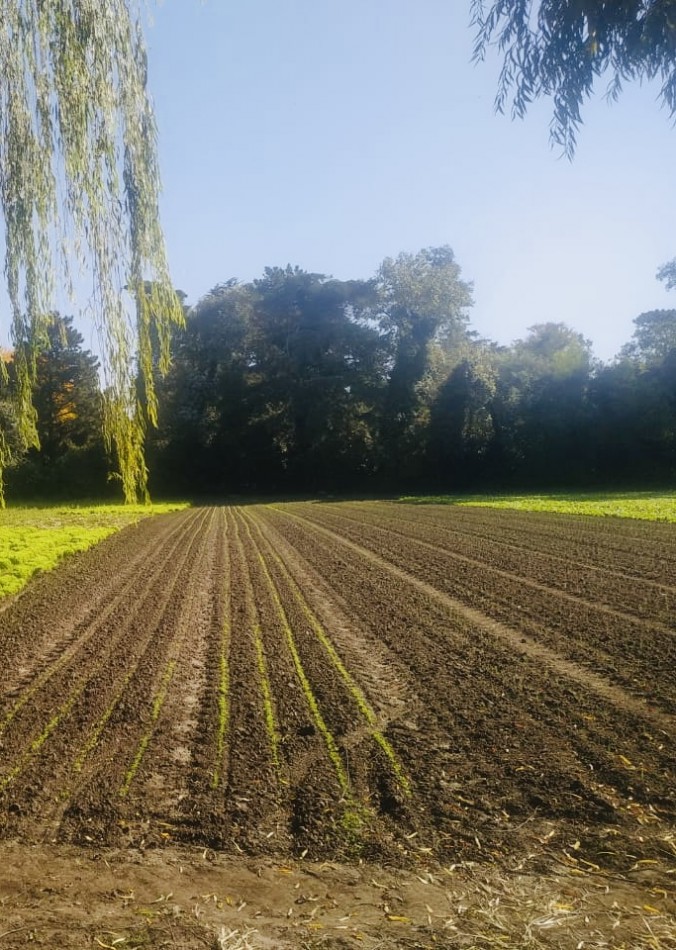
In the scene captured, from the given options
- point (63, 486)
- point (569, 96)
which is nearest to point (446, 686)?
point (569, 96)

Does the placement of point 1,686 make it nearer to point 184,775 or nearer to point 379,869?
point 184,775

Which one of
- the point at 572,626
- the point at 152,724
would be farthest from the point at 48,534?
the point at 572,626

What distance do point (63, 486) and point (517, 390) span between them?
2900 cm

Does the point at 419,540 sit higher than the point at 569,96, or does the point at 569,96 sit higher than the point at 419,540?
the point at 569,96

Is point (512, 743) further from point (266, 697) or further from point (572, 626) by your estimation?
point (572, 626)

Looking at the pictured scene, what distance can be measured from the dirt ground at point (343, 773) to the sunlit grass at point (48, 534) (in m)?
1.99

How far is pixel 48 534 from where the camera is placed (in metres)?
18.7

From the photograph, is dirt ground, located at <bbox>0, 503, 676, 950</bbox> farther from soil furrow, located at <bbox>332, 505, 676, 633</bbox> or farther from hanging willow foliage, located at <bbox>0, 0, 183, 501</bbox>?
hanging willow foliage, located at <bbox>0, 0, 183, 501</bbox>

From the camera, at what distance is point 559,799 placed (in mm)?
3748

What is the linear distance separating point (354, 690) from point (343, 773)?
1504 millimetres

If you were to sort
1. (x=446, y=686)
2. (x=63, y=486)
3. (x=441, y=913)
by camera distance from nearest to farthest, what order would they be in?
1. (x=441, y=913)
2. (x=446, y=686)
3. (x=63, y=486)

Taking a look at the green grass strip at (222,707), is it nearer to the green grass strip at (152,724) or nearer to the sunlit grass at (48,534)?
the green grass strip at (152,724)

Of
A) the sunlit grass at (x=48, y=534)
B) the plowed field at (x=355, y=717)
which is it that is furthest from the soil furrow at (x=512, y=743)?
the sunlit grass at (x=48, y=534)

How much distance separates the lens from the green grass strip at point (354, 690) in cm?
415
